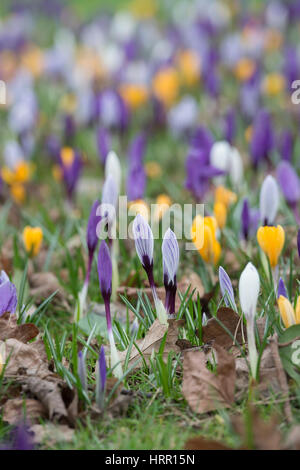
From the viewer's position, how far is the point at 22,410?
77.5 inches

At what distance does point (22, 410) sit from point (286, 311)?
0.84 m

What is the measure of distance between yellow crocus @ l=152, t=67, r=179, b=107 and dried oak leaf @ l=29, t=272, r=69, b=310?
309cm

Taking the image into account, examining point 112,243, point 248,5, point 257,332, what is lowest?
point 257,332

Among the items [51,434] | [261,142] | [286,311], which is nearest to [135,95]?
[261,142]

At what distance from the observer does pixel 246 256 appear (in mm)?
2688

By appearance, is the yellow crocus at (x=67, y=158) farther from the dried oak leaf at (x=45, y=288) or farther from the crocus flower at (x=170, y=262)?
the crocus flower at (x=170, y=262)

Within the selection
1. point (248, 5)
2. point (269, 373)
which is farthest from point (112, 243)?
point (248, 5)

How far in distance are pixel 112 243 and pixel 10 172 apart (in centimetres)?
168

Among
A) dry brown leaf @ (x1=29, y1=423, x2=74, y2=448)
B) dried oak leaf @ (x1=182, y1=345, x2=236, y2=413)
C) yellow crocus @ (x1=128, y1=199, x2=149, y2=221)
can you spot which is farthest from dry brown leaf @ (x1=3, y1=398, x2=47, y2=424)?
yellow crocus @ (x1=128, y1=199, x2=149, y2=221)

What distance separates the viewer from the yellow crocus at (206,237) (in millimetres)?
2473

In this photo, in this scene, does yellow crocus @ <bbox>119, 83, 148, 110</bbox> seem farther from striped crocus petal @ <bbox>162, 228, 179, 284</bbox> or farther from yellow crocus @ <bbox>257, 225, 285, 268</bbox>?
striped crocus petal @ <bbox>162, 228, 179, 284</bbox>

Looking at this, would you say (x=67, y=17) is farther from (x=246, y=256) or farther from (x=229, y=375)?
(x=229, y=375)

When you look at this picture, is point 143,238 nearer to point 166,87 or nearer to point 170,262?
point 170,262
